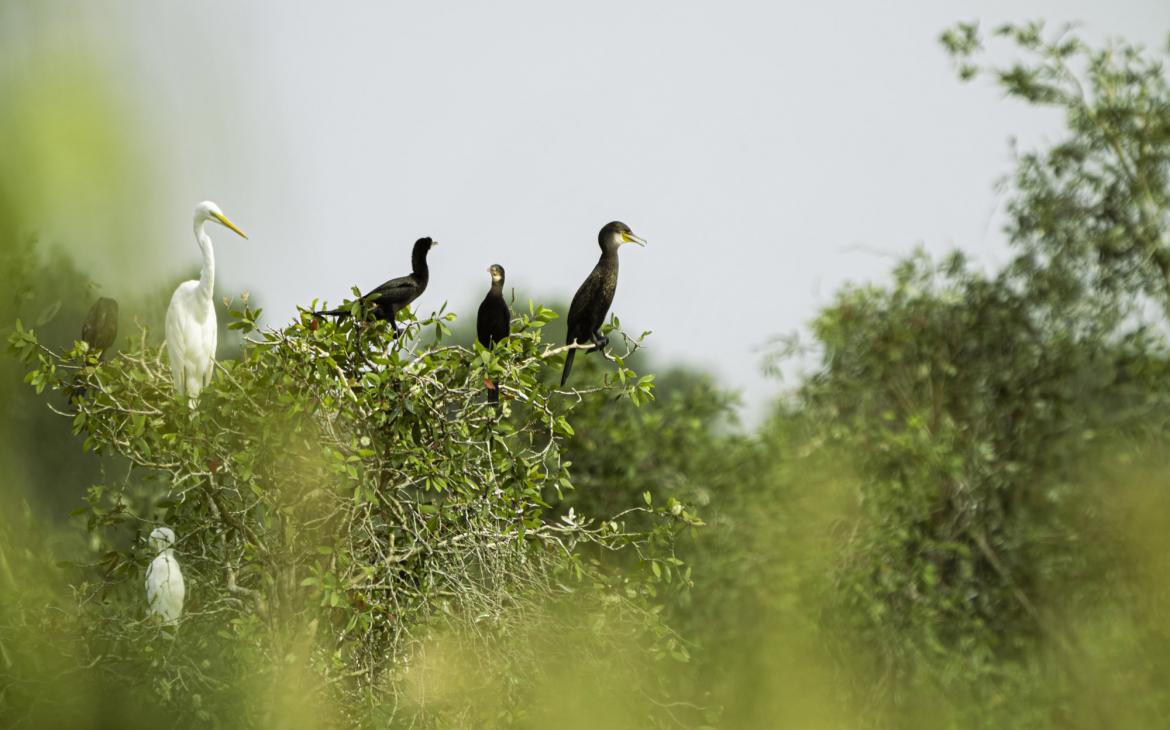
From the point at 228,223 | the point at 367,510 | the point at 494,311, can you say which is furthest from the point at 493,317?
the point at 228,223

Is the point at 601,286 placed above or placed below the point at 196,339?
above

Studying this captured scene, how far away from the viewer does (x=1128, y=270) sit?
23.4 ft

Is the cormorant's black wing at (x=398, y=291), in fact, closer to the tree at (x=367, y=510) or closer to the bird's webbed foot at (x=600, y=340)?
the tree at (x=367, y=510)

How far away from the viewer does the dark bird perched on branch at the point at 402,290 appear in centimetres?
335

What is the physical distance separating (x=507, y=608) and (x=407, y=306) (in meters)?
0.84

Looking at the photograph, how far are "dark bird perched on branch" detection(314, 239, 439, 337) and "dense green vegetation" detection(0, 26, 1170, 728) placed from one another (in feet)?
0.70

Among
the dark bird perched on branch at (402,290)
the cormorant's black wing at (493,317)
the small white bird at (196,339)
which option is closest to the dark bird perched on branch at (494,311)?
the cormorant's black wing at (493,317)

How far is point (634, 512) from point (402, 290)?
Result: 4.00m

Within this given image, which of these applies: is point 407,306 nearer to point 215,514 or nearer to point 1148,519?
point 215,514

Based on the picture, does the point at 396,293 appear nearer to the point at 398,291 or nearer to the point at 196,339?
the point at 398,291

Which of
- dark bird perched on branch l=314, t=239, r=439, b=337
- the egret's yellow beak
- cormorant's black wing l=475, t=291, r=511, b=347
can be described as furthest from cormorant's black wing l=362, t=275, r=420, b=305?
the egret's yellow beak

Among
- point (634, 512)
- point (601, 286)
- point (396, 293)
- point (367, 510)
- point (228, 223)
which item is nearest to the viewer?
point (228, 223)

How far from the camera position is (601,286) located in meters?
3.69

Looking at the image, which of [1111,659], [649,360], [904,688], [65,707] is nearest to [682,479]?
[904,688]
